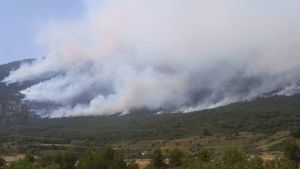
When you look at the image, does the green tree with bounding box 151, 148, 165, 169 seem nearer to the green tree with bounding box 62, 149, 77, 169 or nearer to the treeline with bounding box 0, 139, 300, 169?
the treeline with bounding box 0, 139, 300, 169

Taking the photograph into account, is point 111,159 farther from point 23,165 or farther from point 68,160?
point 23,165

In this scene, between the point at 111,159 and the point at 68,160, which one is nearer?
the point at 111,159

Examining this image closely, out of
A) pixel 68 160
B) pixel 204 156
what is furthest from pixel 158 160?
pixel 204 156

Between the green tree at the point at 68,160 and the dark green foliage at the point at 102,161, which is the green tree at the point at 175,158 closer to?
the dark green foliage at the point at 102,161

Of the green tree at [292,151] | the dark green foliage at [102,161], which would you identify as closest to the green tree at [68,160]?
the dark green foliage at [102,161]

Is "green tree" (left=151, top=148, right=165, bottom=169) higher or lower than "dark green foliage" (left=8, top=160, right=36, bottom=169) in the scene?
lower

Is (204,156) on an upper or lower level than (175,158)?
lower

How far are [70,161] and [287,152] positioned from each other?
222ft

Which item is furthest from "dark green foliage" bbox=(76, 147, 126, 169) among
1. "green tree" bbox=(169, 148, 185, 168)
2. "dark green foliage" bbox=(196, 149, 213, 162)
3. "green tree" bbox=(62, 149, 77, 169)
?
"dark green foliage" bbox=(196, 149, 213, 162)

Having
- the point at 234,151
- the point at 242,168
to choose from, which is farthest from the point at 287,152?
the point at 242,168

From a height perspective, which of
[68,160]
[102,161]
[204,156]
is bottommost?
[204,156]

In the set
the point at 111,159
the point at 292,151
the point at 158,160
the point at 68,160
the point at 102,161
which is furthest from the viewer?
the point at 158,160

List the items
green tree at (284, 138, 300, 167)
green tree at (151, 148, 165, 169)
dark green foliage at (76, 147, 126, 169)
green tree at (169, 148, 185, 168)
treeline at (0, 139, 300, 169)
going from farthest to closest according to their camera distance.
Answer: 1. green tree at (151, 148, 165, 169)
2. green tree at (169, 148, 185, 168)
3. green tree at (284, 138, 300, 167)
4. dark green foliage at (76, 147, 126, 169)
5. treeline at (0, 139, 300, 169)

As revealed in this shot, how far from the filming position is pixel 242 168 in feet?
269
